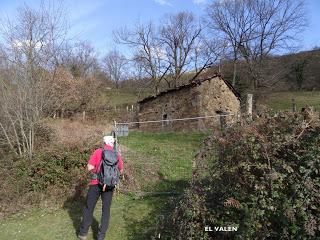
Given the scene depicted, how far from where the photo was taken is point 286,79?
53375 mm

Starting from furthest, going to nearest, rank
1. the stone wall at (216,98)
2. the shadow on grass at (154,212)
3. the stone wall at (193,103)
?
1. the stone wall at (216,98)
2. the stone wall at (193,103)
3. the shadow on grass at (154,212)

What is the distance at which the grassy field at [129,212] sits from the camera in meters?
7.95

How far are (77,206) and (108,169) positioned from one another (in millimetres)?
3106

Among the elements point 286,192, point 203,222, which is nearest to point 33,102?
point 203,222

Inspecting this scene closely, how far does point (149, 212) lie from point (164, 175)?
3084 mm

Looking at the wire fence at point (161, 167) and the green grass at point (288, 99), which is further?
the green grass at point (288, 99)

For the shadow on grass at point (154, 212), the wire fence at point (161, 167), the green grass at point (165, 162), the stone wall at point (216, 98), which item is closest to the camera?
the shadow on grass at point (154, 212)

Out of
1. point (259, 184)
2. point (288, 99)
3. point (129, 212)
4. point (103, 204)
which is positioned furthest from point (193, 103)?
point (259, 184)

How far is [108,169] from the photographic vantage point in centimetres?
716

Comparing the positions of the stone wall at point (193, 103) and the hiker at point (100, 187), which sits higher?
the stone wall at point (193, 103)

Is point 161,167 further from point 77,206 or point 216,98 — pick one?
point 216,98

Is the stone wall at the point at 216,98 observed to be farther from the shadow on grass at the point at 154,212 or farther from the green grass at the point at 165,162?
the shadow on grass at the point at 154,212

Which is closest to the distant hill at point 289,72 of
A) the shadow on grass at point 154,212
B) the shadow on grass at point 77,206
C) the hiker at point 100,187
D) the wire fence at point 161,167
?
the wire fence at point 161,167

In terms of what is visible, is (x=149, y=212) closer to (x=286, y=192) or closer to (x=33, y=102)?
(x=286, y=192)
